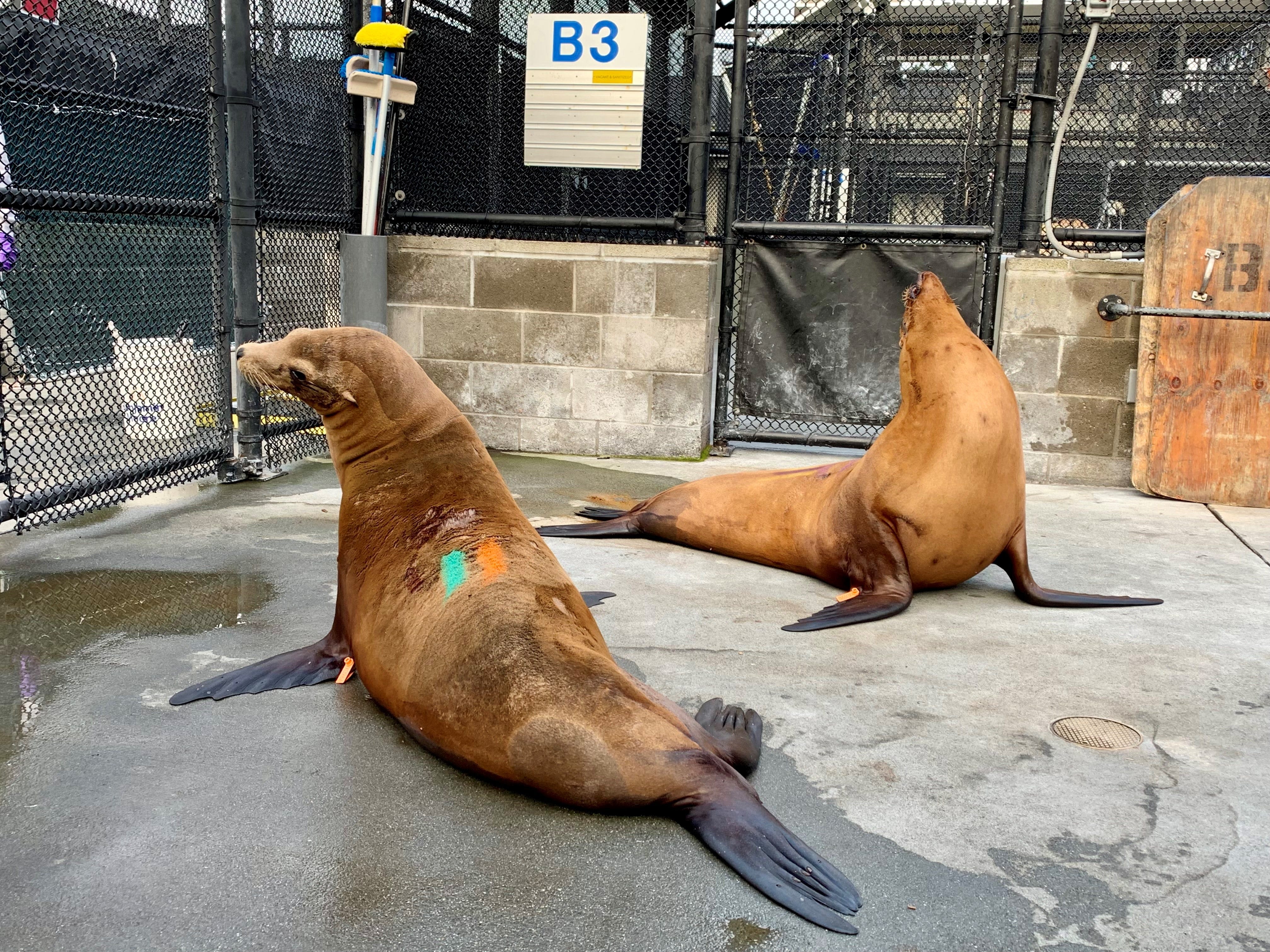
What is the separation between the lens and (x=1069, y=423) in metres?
6.41

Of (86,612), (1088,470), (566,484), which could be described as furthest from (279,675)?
(1088,470)

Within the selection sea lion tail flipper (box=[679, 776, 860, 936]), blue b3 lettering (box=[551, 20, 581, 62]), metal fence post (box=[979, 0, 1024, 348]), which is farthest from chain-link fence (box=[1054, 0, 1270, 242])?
sea lion tail flipper (box=[679, 776, 860, 936])

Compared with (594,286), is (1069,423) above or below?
below

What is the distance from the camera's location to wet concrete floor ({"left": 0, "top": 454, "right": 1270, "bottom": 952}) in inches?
83.2

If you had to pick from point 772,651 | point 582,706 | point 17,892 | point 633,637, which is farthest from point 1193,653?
point 17,892

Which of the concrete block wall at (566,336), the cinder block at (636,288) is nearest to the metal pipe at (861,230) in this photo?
the concrete block wall at (566,336)

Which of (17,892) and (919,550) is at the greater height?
(919,550)

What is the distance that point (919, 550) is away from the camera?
4117 millimetres

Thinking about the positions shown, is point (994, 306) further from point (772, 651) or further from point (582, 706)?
point (582, 706)

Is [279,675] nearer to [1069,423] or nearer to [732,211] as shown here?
[732,211]

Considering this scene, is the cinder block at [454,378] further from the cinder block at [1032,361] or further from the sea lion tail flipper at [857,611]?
the sea lion tail flipper at [857,611]

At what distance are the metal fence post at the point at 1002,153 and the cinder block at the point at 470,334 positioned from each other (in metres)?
2.73

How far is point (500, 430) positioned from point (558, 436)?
1.21 ft

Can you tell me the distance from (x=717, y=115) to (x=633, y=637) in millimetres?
4352
